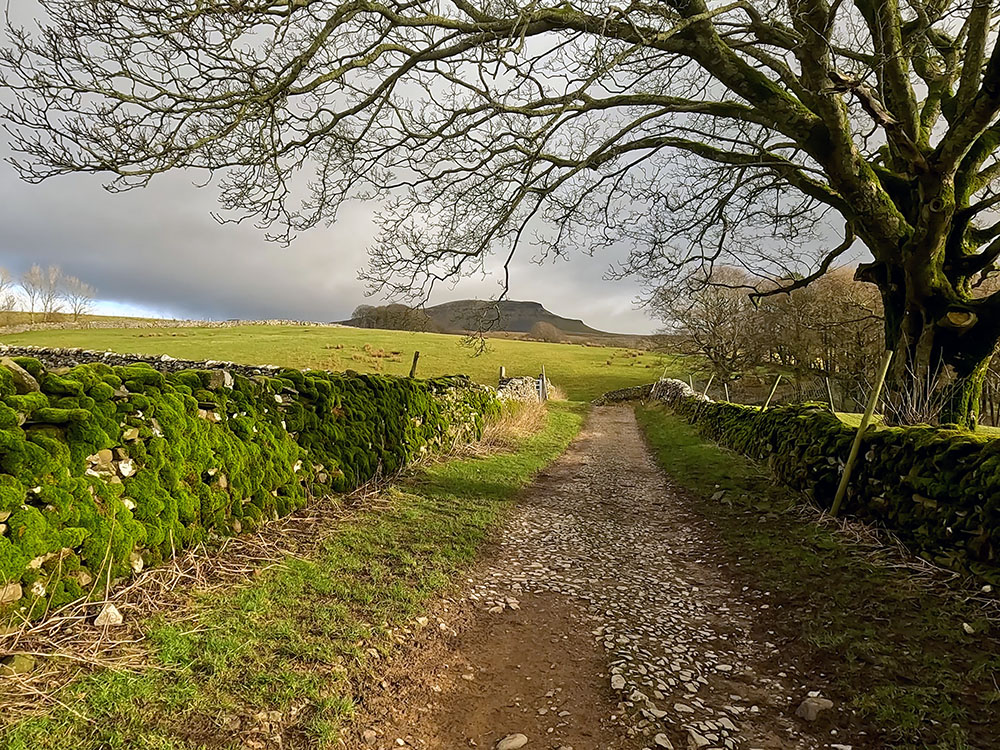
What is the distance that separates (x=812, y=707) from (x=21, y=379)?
206 inches

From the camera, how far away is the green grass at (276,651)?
240 centimetres

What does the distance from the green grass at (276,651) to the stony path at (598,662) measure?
319mm

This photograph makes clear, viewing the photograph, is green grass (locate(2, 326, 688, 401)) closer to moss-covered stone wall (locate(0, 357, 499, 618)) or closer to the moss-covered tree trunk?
the moss-covered tree trunk

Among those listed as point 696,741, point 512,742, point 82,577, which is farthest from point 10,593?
point 696,741

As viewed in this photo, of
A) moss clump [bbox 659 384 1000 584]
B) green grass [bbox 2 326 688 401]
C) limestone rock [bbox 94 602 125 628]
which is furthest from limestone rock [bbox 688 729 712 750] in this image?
green grass [bbox 2 326 688 401]

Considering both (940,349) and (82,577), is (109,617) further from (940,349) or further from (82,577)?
(940,349)

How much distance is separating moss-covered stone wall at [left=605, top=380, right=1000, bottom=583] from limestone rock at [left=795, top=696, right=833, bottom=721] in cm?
201

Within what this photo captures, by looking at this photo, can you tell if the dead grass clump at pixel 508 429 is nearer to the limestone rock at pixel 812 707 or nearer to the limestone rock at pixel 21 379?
the limestone rock at pixel 21 379

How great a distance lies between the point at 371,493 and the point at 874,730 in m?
5.49

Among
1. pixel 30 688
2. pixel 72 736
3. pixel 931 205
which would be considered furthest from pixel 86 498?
pixel 931 205

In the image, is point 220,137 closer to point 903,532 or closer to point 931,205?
point 903,532

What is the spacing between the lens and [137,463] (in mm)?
3754

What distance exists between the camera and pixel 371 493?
269 inches

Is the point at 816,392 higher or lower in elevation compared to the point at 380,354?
lower
